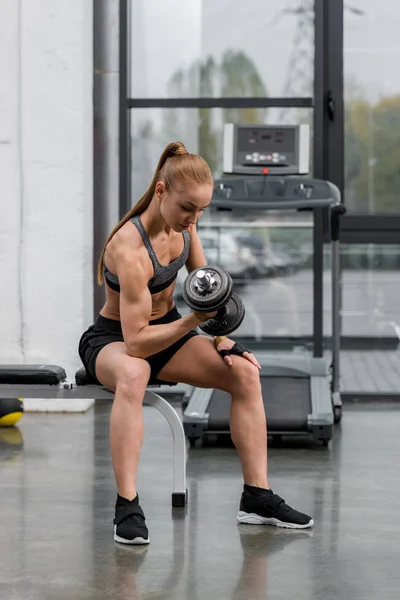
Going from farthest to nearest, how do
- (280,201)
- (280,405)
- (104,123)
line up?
(104,123)
(280,201)
(280,405)

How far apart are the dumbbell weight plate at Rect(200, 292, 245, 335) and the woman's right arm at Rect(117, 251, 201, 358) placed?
0.10 metres

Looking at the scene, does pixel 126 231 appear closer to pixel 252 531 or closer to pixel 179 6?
pixel 252 531

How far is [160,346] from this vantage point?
3.06 metres

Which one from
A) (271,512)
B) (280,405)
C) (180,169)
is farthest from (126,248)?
(280,405)

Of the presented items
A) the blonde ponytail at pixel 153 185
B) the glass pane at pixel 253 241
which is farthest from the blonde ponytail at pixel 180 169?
the glass pane at pixel 253 241

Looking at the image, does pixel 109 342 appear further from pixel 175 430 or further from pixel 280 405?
pixel 280 405

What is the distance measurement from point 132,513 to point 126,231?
821 millimetres

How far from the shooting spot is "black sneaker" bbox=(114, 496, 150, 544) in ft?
9.71

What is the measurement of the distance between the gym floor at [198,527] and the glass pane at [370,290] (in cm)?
110

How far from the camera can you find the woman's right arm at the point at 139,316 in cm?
300

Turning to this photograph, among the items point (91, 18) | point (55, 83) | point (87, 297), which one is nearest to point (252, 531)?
point (87, 297)

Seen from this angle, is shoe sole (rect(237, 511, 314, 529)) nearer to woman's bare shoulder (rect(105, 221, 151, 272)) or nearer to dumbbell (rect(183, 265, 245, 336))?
dumbbell (rect(183, 265, 245, 336))

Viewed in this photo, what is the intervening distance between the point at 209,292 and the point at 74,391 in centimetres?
75

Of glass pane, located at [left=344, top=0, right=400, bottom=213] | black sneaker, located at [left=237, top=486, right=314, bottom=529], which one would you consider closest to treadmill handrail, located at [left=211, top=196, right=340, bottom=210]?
glass pane, located at [left=344, top=0, right=400, bottom=213]
